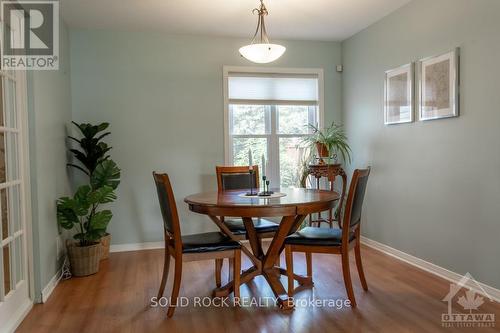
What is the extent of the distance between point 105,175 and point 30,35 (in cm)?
140

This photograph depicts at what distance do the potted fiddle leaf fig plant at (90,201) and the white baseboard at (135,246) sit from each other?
10.8 inches

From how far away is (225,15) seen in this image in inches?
146

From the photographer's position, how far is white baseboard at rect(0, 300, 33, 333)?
2.25 m

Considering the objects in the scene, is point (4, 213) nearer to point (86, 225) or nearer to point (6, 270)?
point (6, 270)

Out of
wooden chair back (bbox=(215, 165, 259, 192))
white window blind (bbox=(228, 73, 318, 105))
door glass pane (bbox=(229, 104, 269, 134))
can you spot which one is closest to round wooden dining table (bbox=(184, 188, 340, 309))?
wooden chair back (bbox=(215, 165, 259, 192))

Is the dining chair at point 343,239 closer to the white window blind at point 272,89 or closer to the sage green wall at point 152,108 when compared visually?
the sage green wall at point 152,108

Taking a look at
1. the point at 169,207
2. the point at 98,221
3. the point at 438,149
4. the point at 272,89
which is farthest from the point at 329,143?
the point at 98,221

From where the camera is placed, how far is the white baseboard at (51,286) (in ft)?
9.25

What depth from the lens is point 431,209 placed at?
3279 mm

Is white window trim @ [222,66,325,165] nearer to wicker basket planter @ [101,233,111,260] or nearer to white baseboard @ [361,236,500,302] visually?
wicker basket planter @ [101,233,111,260]

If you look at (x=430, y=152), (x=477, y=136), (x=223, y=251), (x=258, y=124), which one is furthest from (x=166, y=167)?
(x=477, y=136)

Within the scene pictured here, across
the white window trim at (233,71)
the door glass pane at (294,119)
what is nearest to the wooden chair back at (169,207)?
the white window trim at (233,71)

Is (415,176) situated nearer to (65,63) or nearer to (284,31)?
(284,31)

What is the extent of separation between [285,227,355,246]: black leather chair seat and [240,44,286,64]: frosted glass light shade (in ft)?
4.75
